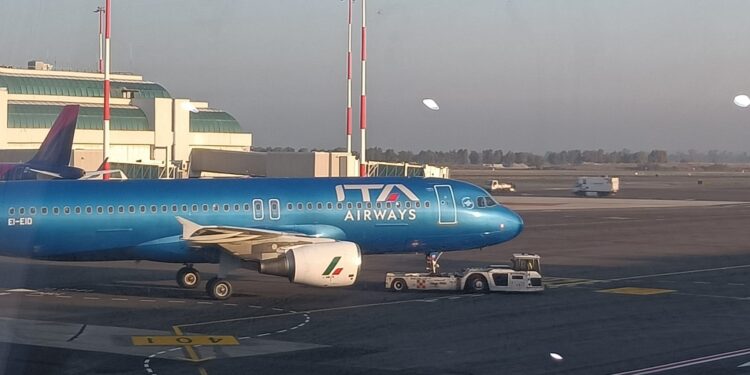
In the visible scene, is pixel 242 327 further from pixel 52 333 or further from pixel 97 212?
pixel 97 212

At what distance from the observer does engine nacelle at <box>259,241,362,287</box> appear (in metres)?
28.1

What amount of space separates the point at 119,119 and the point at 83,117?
258 cm

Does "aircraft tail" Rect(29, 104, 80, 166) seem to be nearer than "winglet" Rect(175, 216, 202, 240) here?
No

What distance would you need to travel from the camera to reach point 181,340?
21.8m

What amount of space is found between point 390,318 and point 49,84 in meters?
63.4

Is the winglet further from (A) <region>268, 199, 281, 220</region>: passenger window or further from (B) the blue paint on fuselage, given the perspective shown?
(A) <region>268, 199, 281, 220</region>: passenger window

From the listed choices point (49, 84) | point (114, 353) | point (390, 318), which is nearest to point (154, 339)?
point (114, 353)

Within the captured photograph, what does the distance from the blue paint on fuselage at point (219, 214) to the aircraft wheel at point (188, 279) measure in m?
0.79

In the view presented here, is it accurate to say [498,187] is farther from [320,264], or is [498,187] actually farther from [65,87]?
[320,264]

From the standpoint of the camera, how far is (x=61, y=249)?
29672 millimetres

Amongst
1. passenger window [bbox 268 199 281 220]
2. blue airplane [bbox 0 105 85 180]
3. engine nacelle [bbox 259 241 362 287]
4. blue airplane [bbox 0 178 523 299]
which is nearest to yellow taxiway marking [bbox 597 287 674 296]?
blue airplane [bbox 0 178 523 299]

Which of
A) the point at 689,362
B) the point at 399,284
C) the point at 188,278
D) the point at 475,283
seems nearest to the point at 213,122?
the point at 188,278

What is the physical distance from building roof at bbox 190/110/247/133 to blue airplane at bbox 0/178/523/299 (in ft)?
175

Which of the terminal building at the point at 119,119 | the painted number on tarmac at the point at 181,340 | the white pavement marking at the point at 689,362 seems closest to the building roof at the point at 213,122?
the terminal building at the point at 119,119
